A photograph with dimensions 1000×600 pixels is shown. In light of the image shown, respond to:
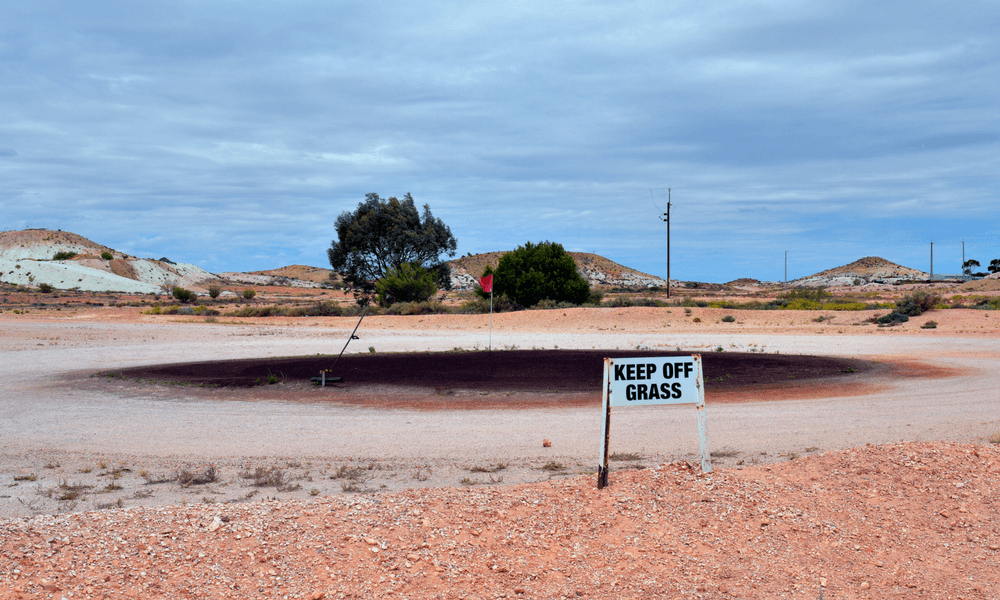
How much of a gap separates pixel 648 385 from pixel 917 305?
42.4 meters

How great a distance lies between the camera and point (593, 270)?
551 feet

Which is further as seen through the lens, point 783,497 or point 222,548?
point 783,497

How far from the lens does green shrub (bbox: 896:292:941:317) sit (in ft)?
139

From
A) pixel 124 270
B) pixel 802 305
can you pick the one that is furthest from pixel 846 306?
pixel 124 270

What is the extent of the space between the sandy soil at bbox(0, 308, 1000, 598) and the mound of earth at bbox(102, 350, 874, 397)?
2.82m

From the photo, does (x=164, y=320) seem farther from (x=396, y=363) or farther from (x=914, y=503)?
(x=914, y=503)

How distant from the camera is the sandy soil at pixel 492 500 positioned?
17.1ft

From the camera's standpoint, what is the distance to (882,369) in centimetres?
2027

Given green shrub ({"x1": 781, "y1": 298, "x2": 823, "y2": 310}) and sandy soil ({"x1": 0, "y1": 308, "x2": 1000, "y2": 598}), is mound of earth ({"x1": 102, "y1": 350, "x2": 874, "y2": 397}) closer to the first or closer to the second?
sandy soil ({"x1": 0, "y1": 308, "x2": 1000, "y2": 598})

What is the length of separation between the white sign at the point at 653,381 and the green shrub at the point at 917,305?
40.8 meters

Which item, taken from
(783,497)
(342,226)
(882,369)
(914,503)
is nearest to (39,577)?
(783,497)

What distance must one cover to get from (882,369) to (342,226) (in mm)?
57050

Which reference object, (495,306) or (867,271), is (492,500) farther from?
(867,271)

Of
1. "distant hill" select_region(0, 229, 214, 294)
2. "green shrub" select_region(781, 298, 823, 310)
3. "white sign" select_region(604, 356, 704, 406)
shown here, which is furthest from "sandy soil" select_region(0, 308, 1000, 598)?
"distant hill" select_region(0, 229, 214, 294)
